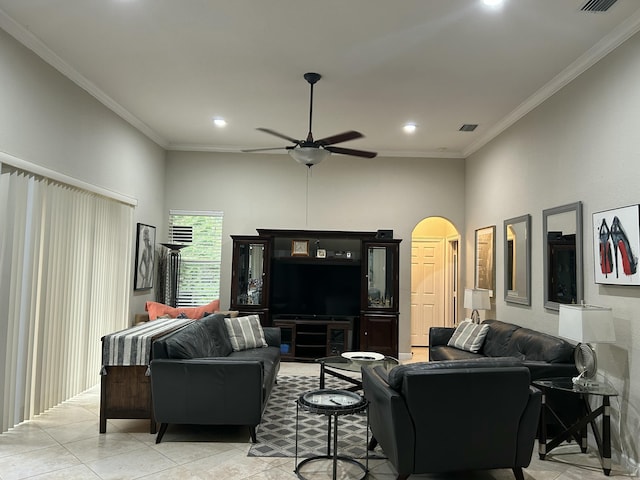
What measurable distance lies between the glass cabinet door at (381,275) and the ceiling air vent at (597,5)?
13.3 feet

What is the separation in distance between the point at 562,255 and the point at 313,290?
3.64 metres

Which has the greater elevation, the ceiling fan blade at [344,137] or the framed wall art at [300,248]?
the ceiling fan blade at [344,137]

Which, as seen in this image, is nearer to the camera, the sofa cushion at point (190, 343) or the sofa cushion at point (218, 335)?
the sofa cushion at point (190, 343)

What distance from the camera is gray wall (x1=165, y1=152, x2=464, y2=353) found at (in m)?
7.11

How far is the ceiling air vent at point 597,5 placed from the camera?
304cm

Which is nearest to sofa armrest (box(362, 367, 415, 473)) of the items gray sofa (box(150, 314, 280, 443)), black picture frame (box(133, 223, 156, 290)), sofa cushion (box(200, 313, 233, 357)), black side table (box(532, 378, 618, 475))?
gray sofa (box(150, 314, 280, 443))

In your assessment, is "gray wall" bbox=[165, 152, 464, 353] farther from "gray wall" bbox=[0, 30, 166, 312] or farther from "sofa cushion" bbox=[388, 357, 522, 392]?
"sofa cushion" bbox=[388, 357, 522, 392]

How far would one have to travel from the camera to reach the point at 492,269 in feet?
19.3

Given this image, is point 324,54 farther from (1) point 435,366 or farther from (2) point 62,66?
(1) point 435,366

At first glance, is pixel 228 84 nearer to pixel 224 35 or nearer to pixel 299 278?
pixel 224 35

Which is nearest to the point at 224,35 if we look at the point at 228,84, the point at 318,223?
the point at 228,84

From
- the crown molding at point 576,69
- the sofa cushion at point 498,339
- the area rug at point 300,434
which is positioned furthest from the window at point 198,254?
the crown molding at point 576,69

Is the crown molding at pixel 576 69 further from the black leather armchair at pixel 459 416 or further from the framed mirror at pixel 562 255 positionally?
the black leather armchair at pixel 459 416

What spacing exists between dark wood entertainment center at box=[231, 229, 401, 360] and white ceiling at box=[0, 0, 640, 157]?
185cm
